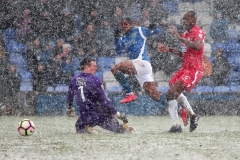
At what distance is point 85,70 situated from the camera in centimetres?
1038

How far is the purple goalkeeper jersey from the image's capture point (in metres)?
10.3

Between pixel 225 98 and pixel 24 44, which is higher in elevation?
pixel 24 44

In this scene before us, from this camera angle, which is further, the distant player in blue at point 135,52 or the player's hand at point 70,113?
the distant player in blue at point 135,52

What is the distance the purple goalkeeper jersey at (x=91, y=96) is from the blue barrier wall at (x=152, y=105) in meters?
6.00

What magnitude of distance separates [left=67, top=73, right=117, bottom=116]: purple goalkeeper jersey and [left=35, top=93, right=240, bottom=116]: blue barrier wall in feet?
19.7

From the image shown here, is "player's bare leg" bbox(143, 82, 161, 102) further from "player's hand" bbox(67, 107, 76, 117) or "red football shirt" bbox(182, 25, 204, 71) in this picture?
"player's hand" bbox(67, 107, 76, 117)

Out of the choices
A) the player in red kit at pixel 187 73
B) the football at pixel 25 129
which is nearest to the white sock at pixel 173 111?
the player in red kit at pixel 187 73

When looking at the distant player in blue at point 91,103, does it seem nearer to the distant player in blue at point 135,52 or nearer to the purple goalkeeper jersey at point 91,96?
the purple goalkeeper jersey at point 91,96

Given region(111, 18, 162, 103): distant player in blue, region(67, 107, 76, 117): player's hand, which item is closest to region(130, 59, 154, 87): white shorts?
region(111, 18, 162, 103): distant player in blue

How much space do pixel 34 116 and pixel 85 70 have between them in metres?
5.84

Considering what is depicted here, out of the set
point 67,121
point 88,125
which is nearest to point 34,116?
point 67,121

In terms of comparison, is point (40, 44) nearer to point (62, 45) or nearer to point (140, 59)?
point (62, 45)

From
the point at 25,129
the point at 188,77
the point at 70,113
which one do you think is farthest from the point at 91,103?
the point at 188,77

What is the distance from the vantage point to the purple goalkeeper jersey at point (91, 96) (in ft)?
33.7
